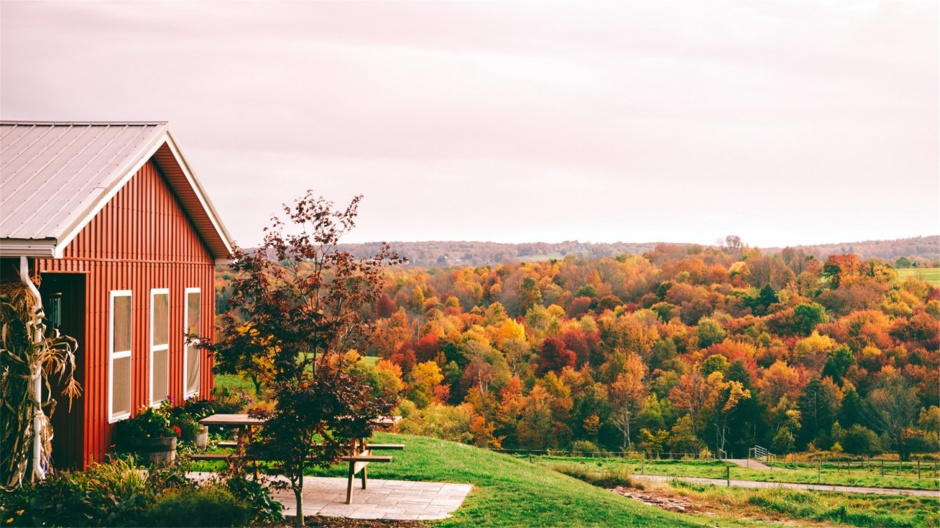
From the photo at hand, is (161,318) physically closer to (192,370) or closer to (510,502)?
(192,370)

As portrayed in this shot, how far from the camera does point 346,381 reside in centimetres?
882

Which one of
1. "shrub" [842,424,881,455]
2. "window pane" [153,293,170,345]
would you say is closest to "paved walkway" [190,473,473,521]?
"window pane" [153,293,170,345]

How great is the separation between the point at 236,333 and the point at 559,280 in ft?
312

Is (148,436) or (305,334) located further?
(148,436)

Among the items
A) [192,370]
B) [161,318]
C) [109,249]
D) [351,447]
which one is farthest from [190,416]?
[351,447]

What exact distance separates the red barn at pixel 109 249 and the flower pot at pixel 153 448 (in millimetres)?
394

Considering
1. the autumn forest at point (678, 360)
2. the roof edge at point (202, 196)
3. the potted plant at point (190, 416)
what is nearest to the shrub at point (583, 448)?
the autumn forest at point (678, 360)

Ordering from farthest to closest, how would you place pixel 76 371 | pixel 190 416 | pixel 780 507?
pixel 780 507, pixel 190 416, pixel 76 371

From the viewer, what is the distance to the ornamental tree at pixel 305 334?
28.4ft

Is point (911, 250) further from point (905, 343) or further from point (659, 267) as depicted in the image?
point (905, 343)

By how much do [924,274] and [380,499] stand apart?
101 m

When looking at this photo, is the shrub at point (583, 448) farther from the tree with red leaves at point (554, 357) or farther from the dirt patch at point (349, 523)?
the dirt patch at point (349, 523)

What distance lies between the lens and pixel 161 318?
43.1 ft

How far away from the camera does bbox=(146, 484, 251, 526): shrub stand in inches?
310
